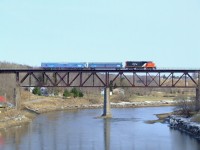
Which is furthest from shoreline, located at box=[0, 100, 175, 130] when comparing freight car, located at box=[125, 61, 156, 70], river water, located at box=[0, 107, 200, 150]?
freight car, located at box=[125, 61, 156, 70]

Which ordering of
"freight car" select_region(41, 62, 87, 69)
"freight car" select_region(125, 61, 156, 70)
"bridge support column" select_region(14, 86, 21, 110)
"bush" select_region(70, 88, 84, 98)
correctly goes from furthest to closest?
"bush" select_region(70, 88, 84, 98) < "freight car" select_region(41, 62, 87, 69) < "freight car" select_region(125, 61, 156, 70) < "bridge support column" select_region(14, 86, 21, 110)

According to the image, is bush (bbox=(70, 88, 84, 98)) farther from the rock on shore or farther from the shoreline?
the rock on shore

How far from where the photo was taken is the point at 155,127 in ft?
200

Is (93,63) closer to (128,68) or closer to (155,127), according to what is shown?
(128,68)

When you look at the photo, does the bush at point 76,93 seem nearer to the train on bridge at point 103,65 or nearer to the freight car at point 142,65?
the train on bridge at point 103,65

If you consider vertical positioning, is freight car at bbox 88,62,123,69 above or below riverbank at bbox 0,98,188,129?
above

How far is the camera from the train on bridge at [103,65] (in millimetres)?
75938

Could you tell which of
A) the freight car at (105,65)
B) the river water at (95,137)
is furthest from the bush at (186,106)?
the freight car at (105,65)

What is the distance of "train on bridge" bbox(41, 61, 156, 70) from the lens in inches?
2990

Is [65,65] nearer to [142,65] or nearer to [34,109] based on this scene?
[142,65]

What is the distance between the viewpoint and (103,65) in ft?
254

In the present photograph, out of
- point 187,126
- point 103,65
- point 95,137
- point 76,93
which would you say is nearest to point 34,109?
point 103,65

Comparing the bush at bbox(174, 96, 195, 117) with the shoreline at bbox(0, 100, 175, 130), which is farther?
the bush at bbox(174, 96, 195, 117)

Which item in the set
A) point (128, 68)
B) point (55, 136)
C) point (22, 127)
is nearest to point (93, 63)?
point (128, 68)
